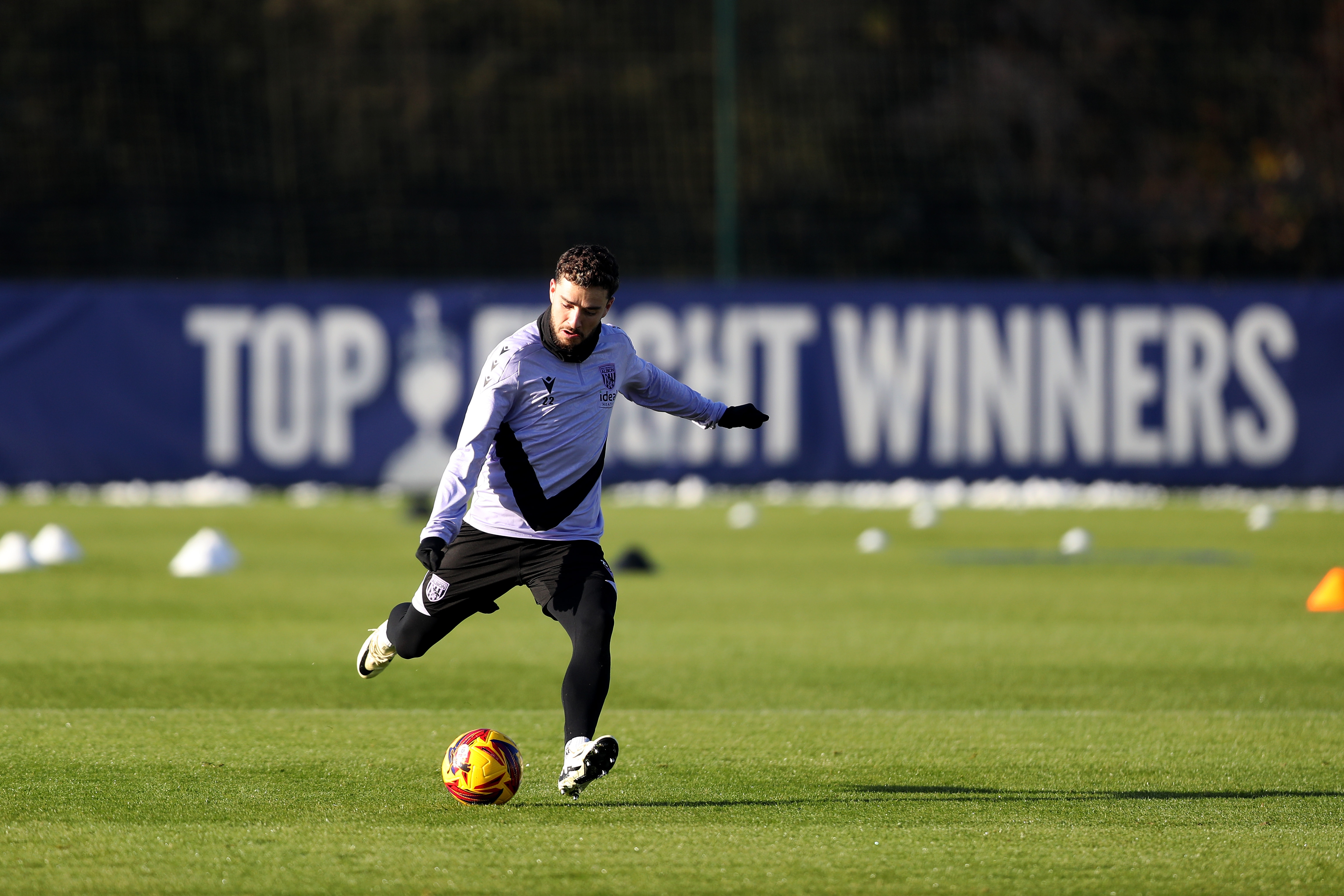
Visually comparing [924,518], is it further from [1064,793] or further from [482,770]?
[482,770]

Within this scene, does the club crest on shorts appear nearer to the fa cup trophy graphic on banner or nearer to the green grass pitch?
the green grass pitch

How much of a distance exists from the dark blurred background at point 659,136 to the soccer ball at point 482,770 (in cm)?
2030

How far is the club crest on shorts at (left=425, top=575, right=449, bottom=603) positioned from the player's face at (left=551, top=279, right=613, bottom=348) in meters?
1.03

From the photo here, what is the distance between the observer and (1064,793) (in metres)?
7.20

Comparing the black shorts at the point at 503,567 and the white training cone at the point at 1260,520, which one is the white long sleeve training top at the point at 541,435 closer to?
the black shorts at the point at 503,567

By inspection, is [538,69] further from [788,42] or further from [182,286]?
[182,286]

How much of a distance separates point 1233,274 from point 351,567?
669 inches

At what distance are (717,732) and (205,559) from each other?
7.71 metres

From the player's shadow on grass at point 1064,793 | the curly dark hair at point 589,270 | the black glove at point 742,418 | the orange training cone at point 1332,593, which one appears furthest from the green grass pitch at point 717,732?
the curly dark hair at point 589,270

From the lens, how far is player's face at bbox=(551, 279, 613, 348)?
6.92 meters

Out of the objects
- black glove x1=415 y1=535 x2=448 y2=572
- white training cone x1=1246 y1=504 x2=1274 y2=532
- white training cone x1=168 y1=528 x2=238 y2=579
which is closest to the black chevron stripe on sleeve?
black glove x1=415 y1=535 x2=448 y2=572

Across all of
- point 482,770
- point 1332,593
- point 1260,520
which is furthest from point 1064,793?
point 1260,520

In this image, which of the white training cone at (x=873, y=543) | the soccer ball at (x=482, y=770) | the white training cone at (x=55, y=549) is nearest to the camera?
the soccer ball at (x=482, y=770)

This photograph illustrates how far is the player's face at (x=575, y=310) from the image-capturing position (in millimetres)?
6922
